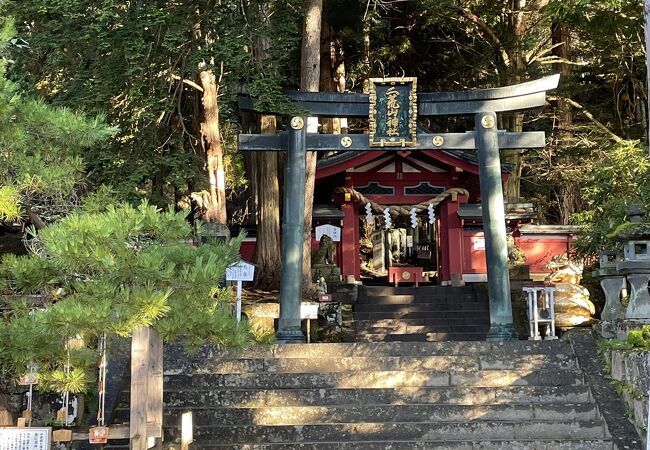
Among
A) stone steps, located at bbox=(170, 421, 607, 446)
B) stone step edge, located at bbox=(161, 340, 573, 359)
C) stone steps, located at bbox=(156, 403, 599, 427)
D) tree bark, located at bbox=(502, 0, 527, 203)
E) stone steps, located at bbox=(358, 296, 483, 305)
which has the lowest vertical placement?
stone steps, located at bbox=(170, 421, 607, 446)

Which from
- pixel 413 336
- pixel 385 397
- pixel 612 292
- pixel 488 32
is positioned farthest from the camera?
pixel 488 32

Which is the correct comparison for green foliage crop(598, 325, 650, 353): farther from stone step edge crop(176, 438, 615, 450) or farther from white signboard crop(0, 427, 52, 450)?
white signboard crop(0, 427, 52, 450)

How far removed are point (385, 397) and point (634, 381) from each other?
2439 millimetres

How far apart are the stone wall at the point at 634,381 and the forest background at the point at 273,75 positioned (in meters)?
2.47

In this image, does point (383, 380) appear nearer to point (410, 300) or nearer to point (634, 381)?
point (634, 381)

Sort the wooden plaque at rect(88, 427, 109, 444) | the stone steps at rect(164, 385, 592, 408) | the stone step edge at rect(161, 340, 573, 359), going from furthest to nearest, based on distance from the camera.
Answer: the stone step edge at rect(161, 340, 573, 359) < the stone steps at rect(164, 385, 592, 408) < the wooden plaque at rect(88, 427, 109, 444)

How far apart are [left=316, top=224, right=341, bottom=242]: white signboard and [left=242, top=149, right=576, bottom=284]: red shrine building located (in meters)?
0.12

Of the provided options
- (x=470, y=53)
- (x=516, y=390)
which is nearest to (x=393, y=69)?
(x=470, y=53)

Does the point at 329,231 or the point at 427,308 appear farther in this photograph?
the point at 329,231

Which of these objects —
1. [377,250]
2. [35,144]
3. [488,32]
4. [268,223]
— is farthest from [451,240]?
[35,144]

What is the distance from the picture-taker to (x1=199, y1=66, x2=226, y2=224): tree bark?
12.6 m

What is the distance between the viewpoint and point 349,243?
53.9ft

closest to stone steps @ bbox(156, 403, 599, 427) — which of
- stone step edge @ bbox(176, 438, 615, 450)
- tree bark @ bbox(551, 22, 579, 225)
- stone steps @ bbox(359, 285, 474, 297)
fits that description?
stone step edge @ bbox(176, 438, 615, 450)

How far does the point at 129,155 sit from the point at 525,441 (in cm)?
701
